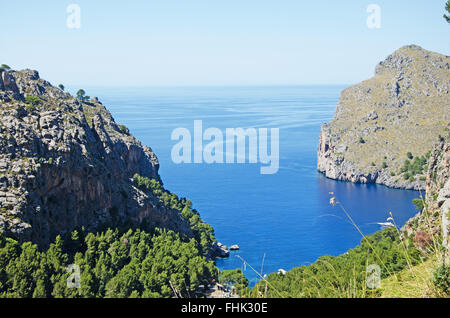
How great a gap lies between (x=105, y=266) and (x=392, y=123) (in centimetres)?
10596

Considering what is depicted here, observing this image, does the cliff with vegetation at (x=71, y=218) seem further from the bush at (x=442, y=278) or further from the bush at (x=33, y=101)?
the bush at (x=442, y=278)

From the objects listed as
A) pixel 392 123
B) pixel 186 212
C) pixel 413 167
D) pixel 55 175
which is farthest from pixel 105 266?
pixel 392 123

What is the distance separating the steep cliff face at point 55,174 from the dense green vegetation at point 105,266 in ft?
6.70

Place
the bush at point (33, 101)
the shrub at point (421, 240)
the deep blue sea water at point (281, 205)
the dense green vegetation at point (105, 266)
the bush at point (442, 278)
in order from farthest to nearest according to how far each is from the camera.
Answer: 1. the deep blue sea water at point (281, 205)
2. the bush at point (33, 101)
3. the dense green vegetation at point (105, 266)
4. the shrub at point (421, 240)
5. the bush at point (442, 278)

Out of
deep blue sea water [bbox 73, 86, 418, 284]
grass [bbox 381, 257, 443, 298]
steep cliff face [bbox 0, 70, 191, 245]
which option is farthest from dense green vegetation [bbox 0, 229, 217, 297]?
grass [bbox 381, 257, 443, 298]

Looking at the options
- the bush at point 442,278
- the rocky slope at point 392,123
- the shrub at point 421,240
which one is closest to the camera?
the bush at point 442,278

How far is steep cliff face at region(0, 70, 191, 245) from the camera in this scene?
36.1 metres

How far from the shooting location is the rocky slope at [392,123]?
112 meters

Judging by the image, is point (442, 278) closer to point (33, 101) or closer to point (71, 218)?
point (71, 218)

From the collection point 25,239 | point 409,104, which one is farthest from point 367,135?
point 25,239

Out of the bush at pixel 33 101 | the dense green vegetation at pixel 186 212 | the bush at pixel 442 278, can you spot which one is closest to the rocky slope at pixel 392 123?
the dense green vegetation at pixel 186 212

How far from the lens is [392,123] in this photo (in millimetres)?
124562

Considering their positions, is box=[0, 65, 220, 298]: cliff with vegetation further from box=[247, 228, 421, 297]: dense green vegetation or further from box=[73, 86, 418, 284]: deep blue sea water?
box=[73, 86, 418, 284]: deep blue sea water
